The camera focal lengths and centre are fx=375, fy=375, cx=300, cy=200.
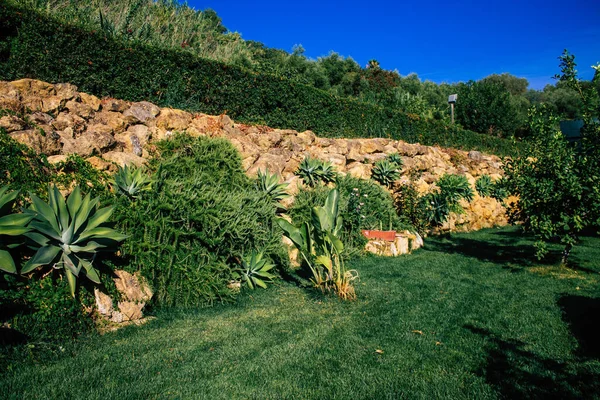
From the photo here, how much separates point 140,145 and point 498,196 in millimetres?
11788

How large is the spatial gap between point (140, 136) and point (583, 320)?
25.1ft

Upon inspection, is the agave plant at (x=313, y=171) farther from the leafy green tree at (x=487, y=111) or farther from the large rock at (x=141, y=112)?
the leafy green tree at (x=487, y=111)

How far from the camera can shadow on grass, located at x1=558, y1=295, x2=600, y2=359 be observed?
3865mm

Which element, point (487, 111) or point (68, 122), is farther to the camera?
point (487, 111)

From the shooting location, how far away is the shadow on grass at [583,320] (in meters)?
3.87

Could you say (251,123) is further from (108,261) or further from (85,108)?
(108,261)

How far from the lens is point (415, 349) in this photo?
12.7 ft

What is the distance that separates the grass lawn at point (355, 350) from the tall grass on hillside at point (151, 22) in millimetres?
7108

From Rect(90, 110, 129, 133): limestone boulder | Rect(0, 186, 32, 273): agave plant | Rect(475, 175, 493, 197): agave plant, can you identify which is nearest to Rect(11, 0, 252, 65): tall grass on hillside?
Rect(90, 110, 129, 133): limestone boulder

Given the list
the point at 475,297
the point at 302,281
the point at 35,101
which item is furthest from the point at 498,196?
the point at 35,101

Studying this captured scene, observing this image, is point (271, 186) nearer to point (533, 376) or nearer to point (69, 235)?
point (69, 235)

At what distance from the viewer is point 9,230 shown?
3.44m

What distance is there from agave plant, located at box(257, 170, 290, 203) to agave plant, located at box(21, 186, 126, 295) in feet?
11.0

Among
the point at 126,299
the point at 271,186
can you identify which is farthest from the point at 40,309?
the point at 271,186
